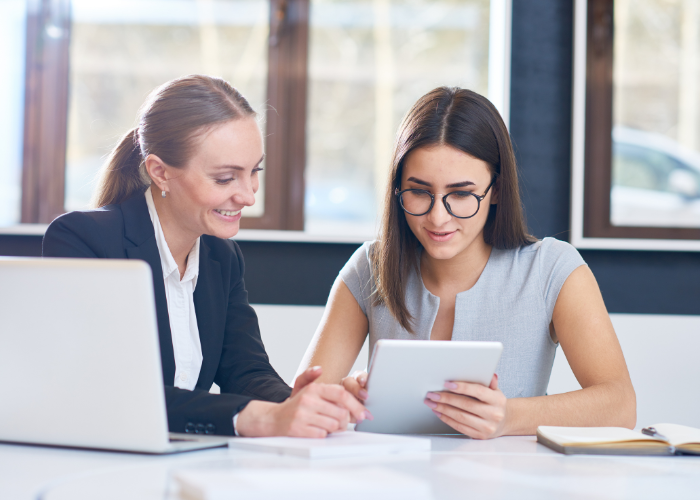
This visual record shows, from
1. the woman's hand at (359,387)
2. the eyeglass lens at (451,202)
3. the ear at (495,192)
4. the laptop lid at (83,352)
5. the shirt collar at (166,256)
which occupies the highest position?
the ear at (495,192)

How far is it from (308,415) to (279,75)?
76.3 inches

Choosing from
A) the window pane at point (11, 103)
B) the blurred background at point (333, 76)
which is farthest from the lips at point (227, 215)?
the window pane at point (11, 103)

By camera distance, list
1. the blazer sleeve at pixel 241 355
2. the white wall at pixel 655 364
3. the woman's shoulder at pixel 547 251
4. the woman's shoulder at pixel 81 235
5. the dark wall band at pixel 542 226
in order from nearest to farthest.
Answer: the woman's shoulder at pixel 81 235
the blazer sleeve at pixel 241 355
the woman's shoulder at pixel 547 251
the white wall at pixel 655 364
the dark wall band at pixel 542 226

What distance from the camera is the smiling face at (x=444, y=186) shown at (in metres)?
1.46

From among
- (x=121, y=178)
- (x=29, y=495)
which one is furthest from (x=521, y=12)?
(x=29, y=495)

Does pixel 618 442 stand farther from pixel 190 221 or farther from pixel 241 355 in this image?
pixel 190 221

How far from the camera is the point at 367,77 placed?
2727 mm

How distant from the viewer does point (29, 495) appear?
720 millimetres

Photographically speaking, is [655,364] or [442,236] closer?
[442,236]

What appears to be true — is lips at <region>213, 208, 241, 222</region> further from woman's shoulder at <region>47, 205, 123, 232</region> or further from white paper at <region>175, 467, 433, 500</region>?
white paper at <region>175, 467, 433, 500</region>

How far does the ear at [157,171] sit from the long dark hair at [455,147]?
529 mm

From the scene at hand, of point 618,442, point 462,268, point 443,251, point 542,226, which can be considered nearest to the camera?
point 618,442

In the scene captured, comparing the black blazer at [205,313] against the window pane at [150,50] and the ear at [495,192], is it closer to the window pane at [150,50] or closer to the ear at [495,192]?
the ear at [495,192]

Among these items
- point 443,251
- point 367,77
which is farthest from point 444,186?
point 367,77
